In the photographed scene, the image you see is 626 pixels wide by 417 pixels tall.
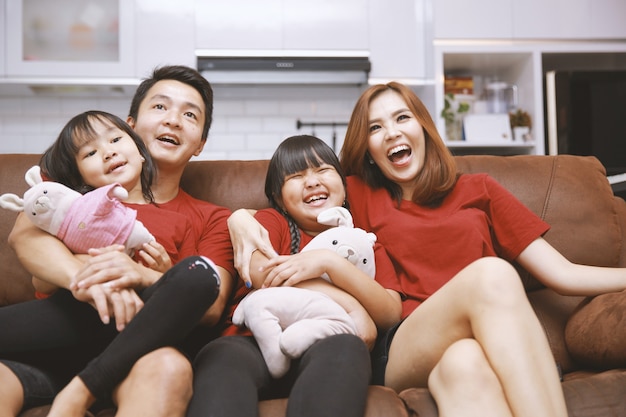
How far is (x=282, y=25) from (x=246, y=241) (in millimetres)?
1968

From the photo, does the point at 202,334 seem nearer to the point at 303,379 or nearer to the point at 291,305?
the point at 291,305

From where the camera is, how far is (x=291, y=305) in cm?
118

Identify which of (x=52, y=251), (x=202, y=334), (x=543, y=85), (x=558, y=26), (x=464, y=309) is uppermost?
(x=558, y=26)

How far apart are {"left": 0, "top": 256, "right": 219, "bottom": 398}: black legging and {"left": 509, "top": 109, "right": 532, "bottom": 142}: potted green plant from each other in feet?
7.77

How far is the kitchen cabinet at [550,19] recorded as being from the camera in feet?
9.91

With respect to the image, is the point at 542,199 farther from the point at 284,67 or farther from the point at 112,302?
the point at 284,67

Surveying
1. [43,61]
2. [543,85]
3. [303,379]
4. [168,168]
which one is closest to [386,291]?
[303,379]

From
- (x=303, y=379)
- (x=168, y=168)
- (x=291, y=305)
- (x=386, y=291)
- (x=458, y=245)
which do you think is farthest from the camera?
(x=168, y=168)

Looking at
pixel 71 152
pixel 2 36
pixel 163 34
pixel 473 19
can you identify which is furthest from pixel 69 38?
pixel 473 19

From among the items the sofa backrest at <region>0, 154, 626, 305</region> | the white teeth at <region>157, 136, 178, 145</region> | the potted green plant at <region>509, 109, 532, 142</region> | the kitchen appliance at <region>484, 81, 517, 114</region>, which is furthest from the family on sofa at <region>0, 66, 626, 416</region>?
the kitchen appliance at <region>484, 81, 517, 114</region>

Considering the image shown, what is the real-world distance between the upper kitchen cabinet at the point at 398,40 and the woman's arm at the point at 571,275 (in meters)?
1.78

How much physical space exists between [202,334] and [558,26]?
2.54 m

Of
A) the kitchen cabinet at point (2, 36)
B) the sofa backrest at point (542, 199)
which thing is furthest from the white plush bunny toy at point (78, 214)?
the kitchen cabinet at point (2, 36)

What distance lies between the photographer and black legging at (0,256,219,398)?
103 cm
